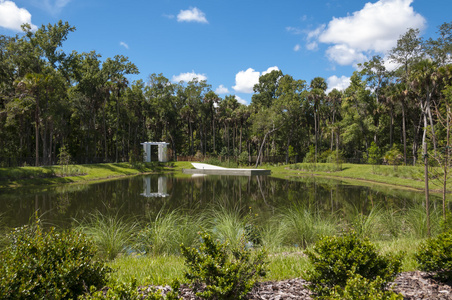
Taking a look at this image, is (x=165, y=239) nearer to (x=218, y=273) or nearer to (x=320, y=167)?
(x=218, y=273)

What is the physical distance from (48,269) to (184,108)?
4826cm

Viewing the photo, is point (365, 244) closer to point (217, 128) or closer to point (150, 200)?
point (150, 200)

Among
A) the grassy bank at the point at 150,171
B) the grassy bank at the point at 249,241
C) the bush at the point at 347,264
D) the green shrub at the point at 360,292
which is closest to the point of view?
the green shrub at the point at 360,292

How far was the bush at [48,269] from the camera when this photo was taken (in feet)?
8.44

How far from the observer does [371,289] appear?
2449 mm

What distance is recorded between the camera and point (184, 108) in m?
50.2

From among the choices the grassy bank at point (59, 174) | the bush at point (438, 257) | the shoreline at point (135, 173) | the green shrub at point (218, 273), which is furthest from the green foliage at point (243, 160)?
the green shrub at point (218, 273)

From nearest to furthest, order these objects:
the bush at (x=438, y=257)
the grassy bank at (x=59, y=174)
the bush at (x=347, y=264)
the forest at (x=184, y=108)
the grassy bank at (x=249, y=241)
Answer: the bush at (x=347, y=264)
the bush at (x=438, y=257)
the grassy bank at (x=249, y=241)
the grassy bank at (x=59, y=174)
the forest at (x=184, y=108)

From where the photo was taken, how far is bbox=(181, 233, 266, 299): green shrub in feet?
9.16

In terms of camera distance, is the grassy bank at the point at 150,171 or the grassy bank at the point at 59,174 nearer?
the grassy bank at the point at 59,174

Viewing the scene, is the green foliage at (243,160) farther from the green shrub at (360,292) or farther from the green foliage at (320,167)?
the green shrub at (360,292)

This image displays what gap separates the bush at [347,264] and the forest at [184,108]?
2154 centimetres

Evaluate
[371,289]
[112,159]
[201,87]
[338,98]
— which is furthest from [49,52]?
[338,98]

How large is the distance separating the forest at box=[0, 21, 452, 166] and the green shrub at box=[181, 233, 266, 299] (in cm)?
2249
